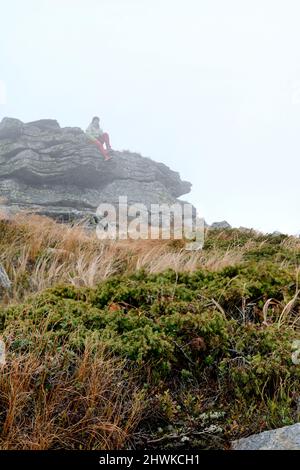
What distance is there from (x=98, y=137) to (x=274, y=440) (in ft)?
169

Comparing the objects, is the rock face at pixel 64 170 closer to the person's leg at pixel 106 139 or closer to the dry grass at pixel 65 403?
the person's leg at pixel 106 139

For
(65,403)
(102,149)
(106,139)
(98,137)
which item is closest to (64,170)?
(102,149)

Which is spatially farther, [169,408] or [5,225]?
[5,225]

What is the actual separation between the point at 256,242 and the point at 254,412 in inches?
307

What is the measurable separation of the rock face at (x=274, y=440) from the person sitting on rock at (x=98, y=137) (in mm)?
49906

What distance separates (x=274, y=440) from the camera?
1960 millimetres

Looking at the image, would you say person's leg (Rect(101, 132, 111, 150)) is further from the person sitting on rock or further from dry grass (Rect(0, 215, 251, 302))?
dry grass (Rect(0, 215, 251, 302))

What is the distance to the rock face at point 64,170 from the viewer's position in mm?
44438

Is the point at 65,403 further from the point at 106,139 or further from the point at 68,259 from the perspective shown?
the point at 106,139

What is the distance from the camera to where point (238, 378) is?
2514 mm

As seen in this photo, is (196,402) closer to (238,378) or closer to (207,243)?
(238,378)

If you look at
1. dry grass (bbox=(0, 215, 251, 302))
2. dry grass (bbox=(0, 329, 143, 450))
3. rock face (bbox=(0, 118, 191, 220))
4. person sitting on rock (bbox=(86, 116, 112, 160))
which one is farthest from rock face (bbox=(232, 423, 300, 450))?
person sitting on rock (bbox=(86, 116, 112, 160))

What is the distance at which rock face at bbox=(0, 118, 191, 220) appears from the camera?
146 feet
